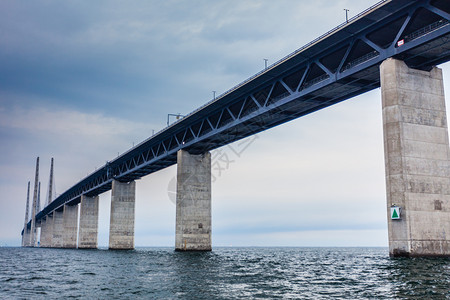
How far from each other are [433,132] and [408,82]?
4059 mm

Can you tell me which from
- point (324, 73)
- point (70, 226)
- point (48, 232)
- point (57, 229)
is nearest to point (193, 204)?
point (324, 73)

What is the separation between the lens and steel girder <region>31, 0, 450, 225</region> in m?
31.5

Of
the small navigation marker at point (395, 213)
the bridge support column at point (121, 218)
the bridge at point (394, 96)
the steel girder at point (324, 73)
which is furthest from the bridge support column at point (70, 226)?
the small navigation marker at point (395, 213)

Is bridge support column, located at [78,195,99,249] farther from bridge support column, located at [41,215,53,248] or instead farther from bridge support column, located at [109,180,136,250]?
bridge support column, located at [41,215,53,248]

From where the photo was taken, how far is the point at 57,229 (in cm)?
14950

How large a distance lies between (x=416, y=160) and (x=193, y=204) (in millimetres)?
36705

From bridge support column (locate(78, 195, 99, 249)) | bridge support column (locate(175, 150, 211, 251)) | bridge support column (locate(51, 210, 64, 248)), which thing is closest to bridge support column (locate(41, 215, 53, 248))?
bridge support column (locate(51, 210, 64, 248))

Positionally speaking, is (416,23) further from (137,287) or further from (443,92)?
(137,287)

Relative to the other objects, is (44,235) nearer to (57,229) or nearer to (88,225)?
(57,229)

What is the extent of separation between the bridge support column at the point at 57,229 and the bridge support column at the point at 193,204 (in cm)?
9039

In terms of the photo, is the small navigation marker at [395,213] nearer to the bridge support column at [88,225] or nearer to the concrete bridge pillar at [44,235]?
the bridge support column at [88,225]

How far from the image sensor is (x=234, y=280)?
872 inches

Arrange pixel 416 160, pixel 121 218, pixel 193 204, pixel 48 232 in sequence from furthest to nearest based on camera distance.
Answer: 1. pixel 48 232
2. pixel 121 218
3. pixel 193 204
4. pixel 416 160

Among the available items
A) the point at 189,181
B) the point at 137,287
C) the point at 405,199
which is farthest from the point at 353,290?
the point at 189,181
